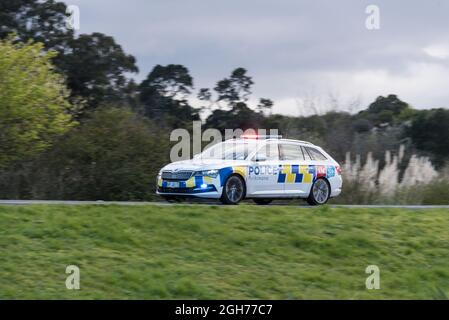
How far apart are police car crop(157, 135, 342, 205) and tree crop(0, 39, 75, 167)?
7880mm

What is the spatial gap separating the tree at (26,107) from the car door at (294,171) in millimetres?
9042

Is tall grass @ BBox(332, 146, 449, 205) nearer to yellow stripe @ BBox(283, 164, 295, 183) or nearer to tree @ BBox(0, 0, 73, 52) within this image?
yellow stripe @ BBox(283, 164, 295, 183)

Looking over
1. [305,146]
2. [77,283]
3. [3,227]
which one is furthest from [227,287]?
[305,146]

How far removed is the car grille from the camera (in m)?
17.4

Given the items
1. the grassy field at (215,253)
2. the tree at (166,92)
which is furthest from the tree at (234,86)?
the grassy field at (215,253)

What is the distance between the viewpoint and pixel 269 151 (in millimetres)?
18484

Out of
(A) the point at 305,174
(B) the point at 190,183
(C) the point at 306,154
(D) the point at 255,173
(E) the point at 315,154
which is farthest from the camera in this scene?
(E) the point at 315,154

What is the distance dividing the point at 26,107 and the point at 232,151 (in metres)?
8.84

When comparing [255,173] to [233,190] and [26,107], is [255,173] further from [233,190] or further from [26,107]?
[26,107]

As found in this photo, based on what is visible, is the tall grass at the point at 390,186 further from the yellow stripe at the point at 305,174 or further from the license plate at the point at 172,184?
the license plate at the point at 172,184

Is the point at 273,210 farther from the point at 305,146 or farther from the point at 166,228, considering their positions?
the point at 305,146

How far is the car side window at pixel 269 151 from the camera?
1828 cm

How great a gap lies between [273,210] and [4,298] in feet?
20.4

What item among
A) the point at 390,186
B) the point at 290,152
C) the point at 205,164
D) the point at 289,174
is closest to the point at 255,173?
the point at 289,174
